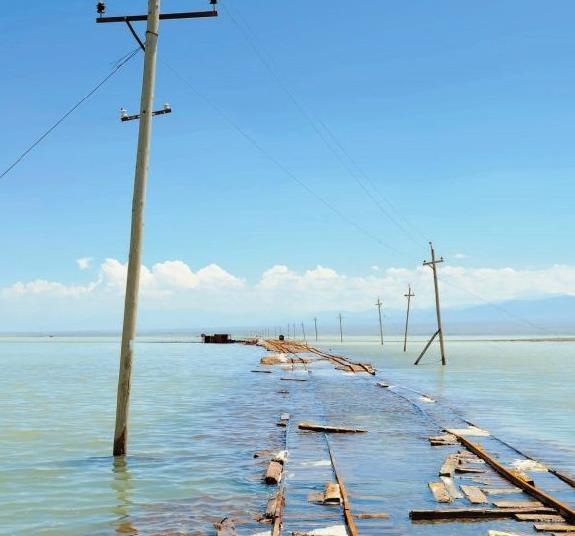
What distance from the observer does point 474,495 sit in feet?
34.9

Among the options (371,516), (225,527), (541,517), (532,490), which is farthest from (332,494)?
(532,490)

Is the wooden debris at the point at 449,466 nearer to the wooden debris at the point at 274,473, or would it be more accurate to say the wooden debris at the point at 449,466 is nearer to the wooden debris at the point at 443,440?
the wooden debris at the point at 443,440

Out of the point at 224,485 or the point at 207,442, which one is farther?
the point at 207,442

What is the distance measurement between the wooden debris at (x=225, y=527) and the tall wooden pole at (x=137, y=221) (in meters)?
4.51

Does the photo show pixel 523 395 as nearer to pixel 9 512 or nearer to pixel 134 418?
pixel 134 418

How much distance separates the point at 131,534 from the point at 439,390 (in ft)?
89.9

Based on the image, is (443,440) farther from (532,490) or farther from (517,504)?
(517,504)

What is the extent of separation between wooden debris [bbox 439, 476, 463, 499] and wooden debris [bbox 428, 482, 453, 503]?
0.08 meters

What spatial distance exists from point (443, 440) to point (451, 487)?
17.4 feet

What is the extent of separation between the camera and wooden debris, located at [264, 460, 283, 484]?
40.8 feet

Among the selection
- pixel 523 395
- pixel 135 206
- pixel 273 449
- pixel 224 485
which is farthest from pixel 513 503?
pixel 523 395

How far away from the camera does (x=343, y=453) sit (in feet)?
50.2

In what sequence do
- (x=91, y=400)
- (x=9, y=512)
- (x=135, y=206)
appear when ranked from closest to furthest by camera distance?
(x=9, y=512) < (x=135, y=206) < (x=91, y=400)

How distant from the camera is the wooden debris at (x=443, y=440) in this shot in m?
16.2
